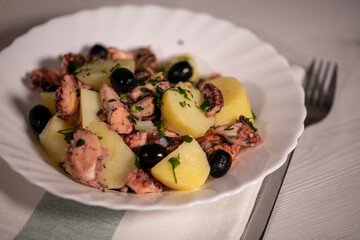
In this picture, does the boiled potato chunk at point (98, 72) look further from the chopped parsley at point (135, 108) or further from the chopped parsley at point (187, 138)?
the chopped parsley at point (187, 138)

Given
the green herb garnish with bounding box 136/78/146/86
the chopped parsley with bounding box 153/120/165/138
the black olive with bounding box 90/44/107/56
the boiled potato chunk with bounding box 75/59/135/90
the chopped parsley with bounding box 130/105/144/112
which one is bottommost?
the chopped parsley with bounding box 153/120/165/138

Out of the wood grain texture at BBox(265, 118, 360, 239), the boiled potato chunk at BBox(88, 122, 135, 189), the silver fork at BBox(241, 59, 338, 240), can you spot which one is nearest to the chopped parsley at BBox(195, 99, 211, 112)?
the boiled potato chunk at BBox(88, 122, 135, 189)

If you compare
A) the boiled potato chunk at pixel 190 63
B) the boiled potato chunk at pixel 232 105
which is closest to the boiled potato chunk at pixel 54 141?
the boiled potato chunk at pixel 232 105

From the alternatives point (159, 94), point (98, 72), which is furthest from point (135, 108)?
point (98, 72)

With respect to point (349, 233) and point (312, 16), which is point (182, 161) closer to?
point (349, 233)

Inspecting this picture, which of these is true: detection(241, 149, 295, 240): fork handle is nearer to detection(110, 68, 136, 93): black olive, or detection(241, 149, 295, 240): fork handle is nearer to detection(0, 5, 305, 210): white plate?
detection(0, 5, 305, 210): white plate

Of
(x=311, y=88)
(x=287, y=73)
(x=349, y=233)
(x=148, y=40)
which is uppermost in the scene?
(x=148, y=40)

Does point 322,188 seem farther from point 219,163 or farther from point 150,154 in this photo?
point 150,154

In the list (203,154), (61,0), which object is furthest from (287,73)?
(61,0)
